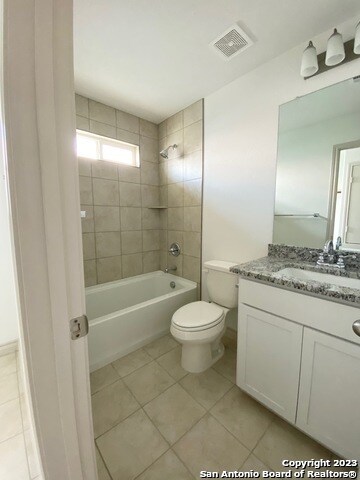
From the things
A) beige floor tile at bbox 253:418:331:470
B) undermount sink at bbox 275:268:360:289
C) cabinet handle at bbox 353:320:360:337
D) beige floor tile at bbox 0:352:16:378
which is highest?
undermount sink at bbox 275:268:360:289

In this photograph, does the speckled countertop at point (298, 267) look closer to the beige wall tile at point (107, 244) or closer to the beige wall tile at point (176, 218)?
the beige wall tile at point (176, 218)

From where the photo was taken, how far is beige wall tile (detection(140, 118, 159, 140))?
7.82 feet

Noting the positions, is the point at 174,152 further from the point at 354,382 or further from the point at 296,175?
the point at 354,382

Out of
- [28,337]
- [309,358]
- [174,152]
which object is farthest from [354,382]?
[174,152]

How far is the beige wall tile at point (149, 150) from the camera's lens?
2.41 metres

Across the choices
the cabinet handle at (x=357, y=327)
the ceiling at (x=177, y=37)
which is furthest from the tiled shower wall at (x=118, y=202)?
the cabinet handle at (x=357, y=327)

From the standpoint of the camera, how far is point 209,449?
1.05 m

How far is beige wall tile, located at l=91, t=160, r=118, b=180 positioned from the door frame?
1.74m

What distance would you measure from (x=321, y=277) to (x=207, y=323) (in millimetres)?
792

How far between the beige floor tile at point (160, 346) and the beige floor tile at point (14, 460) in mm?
921

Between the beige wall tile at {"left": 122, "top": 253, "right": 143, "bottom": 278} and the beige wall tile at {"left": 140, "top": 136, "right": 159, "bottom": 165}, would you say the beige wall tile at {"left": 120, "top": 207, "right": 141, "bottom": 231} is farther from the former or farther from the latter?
the beige wall tile at {"left": 140, "top": 136, "right": 159, "bottom": 165}

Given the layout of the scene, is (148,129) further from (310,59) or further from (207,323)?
(207,323)

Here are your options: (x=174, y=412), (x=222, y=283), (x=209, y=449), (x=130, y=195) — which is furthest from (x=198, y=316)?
(x=130, y=195)

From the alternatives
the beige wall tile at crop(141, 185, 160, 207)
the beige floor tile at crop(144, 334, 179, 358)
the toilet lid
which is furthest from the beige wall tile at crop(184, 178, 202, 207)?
the beige floor tile at crop(144, 334, 179, 358)
